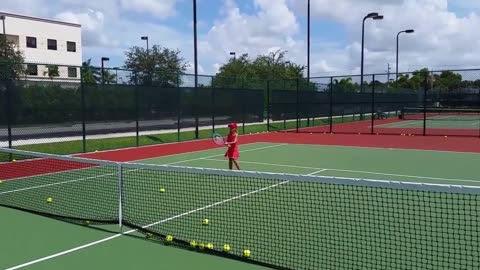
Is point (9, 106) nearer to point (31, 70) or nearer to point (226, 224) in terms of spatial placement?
point (31, 70)

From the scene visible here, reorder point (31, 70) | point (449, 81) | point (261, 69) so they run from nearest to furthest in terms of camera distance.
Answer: point (31, 70) < point (449, 81) < point (261, 69)

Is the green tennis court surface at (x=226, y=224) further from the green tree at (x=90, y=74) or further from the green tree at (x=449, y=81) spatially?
the green tree at (x=449, y=81)

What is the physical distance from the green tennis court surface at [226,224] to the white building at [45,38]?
44.2 m

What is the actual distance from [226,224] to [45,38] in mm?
55692

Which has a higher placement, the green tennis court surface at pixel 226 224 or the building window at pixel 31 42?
the building window at pixel 31 42

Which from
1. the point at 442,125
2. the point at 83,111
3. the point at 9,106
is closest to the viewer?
the point at 9,106

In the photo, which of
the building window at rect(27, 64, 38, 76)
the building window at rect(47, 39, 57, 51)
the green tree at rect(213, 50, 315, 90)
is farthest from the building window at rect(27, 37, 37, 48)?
the building window at rect(27, 64, 38, 76)

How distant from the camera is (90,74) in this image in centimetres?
1666

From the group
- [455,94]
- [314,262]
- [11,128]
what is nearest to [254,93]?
[455,94]

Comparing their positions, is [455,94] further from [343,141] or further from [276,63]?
[276,63]

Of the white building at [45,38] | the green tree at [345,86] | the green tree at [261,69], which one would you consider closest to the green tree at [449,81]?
the green tree at [345,86]

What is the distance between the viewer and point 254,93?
82.2 feet

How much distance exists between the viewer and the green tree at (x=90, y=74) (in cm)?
1618

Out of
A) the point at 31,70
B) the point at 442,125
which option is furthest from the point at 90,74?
the point at 442,125
